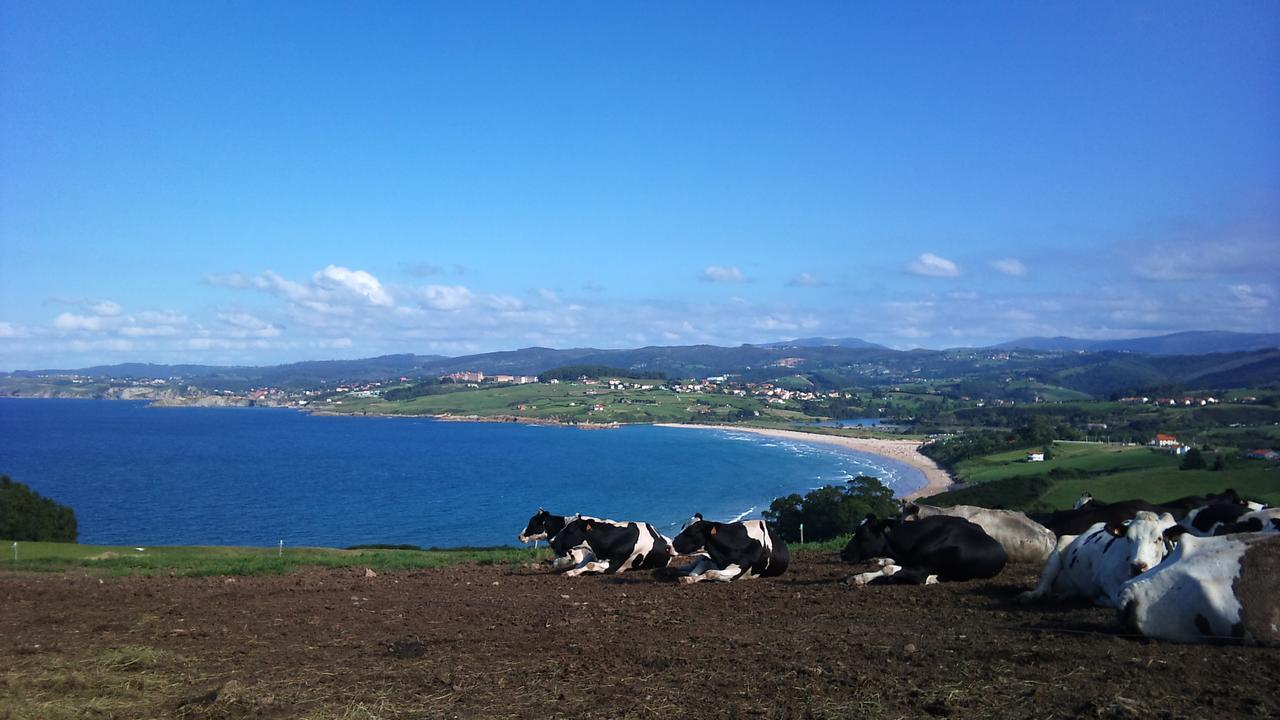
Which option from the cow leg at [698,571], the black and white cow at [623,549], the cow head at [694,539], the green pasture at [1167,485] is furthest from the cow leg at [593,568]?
the green pasture at [1167,485]

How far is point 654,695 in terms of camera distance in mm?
6973

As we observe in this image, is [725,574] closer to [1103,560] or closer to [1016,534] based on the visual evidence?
[1016,534]

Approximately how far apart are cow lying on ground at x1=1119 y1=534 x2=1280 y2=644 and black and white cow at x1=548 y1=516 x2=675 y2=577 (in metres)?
9.62

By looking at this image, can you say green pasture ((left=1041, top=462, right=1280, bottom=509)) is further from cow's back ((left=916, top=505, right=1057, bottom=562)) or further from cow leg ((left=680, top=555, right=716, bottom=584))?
cow leg ((left=680, top=555, right=716, bottom=584))

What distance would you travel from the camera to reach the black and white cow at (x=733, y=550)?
48.8 ft

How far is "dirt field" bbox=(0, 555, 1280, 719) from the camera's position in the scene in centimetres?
662

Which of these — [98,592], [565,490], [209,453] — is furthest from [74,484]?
[98,592]

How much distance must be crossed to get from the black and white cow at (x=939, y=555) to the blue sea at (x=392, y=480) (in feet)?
190

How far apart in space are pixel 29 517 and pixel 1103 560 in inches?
1984

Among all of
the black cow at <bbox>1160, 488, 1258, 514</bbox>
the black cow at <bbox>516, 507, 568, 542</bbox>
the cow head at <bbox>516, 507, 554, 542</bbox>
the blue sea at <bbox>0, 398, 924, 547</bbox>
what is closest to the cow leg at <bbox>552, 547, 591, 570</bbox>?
the black cow at <bbox>516, 507, 568, 542</bbox>

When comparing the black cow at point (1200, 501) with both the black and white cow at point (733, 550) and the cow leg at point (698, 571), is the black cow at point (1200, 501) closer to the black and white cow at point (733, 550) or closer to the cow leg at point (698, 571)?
the black and white cow at point (733, 550)

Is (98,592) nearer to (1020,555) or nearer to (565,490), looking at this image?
(1020,555)

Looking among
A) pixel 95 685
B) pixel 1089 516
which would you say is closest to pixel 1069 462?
pixel 1089 516

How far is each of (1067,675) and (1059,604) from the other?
4095 millimetres
